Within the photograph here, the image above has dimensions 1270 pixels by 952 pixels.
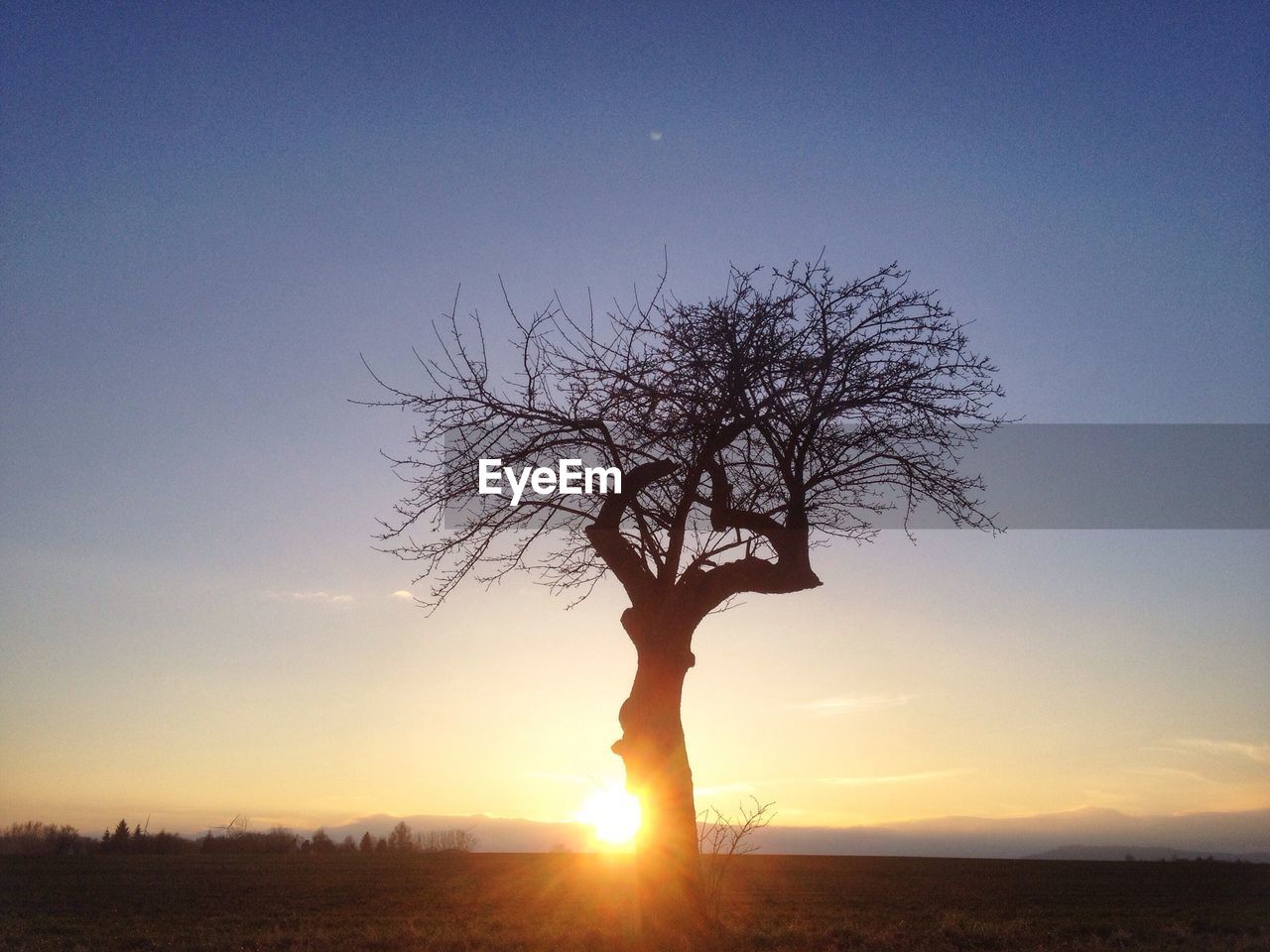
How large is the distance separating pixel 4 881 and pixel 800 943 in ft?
123

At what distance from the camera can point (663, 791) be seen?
343 inches

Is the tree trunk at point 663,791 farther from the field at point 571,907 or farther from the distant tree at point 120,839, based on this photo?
the distant tree at point 120,839

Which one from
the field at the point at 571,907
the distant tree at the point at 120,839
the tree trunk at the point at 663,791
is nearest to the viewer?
the tree trunk at the point at 663,791

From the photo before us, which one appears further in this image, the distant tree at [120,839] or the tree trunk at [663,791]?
the distant tree at [120,839]

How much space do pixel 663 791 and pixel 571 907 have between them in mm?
16000

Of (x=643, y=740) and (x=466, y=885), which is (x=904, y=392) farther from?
(x=466, y=885)

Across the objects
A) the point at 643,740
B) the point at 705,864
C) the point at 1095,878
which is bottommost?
the point at 1095,878

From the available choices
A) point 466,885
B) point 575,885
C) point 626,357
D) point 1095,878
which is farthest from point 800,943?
point 1095,878

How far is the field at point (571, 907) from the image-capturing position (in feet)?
52.2

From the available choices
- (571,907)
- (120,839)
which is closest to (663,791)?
(571,907)

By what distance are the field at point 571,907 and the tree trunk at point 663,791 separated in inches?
43.2

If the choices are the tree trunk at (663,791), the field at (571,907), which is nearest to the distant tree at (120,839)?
the field at (571,907)

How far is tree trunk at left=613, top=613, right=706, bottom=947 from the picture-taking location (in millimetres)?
8492

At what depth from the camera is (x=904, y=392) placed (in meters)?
10.0
